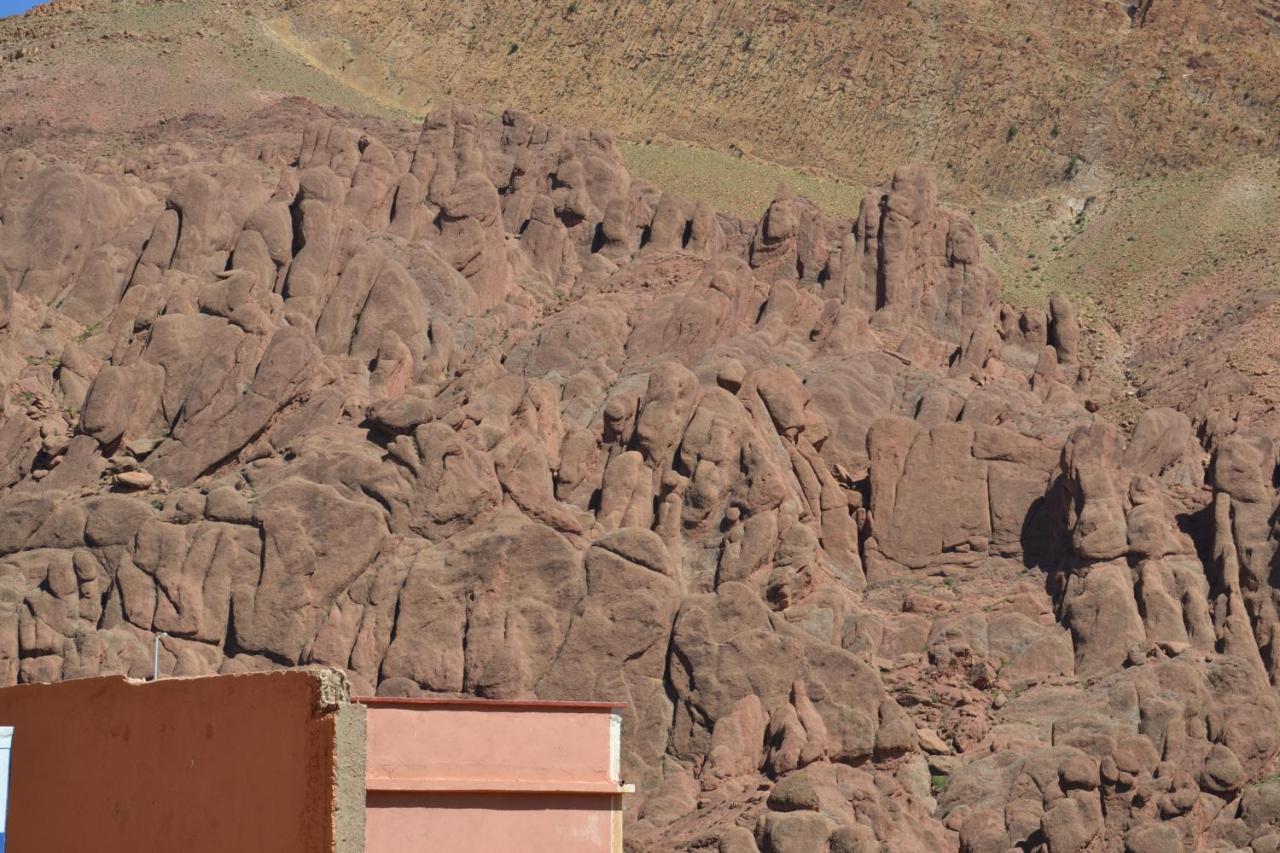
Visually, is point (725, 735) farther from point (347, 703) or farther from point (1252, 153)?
point (1252, 153)

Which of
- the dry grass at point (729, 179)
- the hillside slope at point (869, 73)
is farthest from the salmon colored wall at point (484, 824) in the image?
the hillside slope at point (869, 73)

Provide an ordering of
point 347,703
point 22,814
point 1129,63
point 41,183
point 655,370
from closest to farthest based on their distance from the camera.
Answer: point 347,703 < point 22,814 < point 655,370 < point 41,183 < point 1129,63

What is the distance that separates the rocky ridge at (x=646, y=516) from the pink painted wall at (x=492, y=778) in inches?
746

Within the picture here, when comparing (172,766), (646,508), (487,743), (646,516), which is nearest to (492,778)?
(487,743)

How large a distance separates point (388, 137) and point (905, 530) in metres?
30.8

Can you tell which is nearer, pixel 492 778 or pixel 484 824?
pixel 484 824

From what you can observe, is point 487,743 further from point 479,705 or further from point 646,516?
point 646,516

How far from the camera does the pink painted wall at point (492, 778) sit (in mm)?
28797

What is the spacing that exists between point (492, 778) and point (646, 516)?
30218 mm

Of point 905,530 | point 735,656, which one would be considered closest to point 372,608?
point 735,656

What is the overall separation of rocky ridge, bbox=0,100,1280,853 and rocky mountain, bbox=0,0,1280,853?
0.35 feet

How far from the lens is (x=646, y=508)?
59719 millimetres

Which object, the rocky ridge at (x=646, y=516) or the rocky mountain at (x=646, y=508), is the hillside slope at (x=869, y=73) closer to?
the rocky mountain at (x=646, y=508)

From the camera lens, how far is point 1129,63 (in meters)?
120
